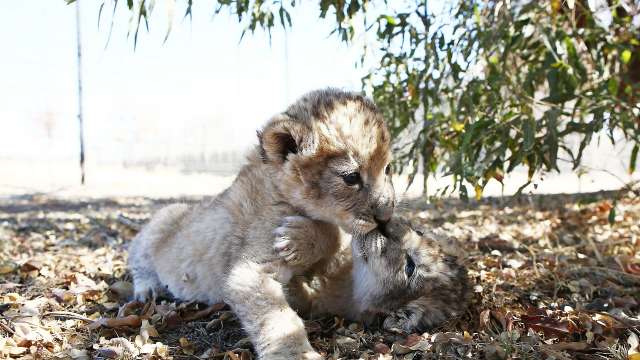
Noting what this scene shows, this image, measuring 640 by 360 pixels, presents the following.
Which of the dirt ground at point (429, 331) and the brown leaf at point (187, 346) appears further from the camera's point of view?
the brown leaf at point (187, 346)

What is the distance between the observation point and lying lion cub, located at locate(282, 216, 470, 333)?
2.97m

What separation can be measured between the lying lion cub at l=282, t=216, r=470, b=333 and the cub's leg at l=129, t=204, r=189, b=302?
1.28 m

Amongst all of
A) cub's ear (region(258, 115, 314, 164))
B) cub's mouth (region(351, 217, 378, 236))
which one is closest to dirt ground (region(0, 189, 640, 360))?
cub's mouth (region(351, 217, 378, 236))

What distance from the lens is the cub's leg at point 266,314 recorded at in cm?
264

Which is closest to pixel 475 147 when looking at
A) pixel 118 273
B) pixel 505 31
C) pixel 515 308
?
pixel 505 31

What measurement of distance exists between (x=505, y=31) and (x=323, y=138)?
77.7 inches

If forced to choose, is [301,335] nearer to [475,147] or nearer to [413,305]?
[413,305]

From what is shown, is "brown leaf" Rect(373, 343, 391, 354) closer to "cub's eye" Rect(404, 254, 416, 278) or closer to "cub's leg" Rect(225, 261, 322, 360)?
"cub's leg" Rect(225, 261, 322, 360)

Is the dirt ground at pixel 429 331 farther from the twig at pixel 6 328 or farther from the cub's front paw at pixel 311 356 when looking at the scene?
the cub's front paw at pixel 311 356

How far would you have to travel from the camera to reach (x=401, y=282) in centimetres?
305

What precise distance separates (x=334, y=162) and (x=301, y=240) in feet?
1.44

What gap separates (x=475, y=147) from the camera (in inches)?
165

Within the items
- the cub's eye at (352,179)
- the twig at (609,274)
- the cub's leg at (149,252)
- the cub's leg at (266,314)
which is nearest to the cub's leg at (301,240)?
the cub's leg at (266,314)

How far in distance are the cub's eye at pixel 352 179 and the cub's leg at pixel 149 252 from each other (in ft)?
5.37
